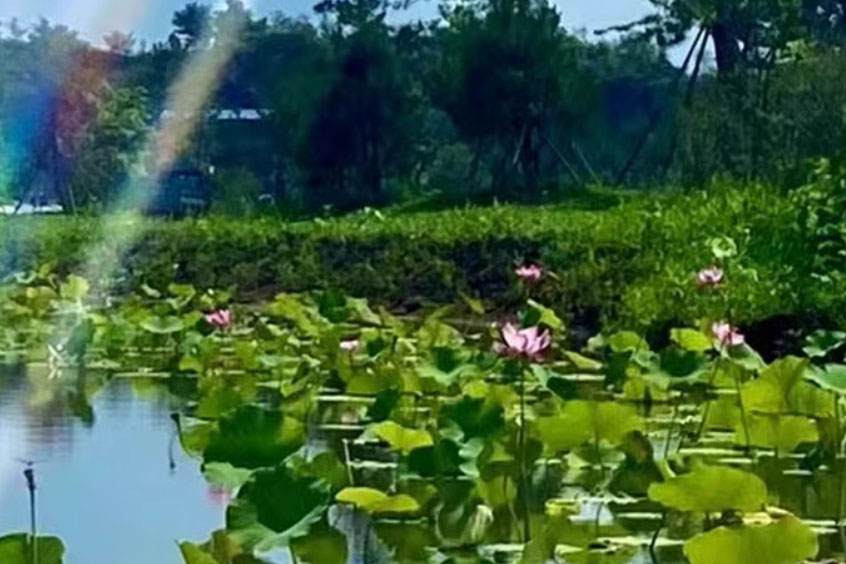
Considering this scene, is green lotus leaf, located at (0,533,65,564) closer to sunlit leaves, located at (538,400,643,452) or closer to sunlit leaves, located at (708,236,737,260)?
sunlit leaves, located at (538,400,643,452)

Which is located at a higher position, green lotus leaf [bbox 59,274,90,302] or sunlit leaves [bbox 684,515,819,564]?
sunlit leaves [bbox 684,515,819,564]

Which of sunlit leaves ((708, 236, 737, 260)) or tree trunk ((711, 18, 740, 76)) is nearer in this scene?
sunlit leaves ((708, 236, 737, 260))

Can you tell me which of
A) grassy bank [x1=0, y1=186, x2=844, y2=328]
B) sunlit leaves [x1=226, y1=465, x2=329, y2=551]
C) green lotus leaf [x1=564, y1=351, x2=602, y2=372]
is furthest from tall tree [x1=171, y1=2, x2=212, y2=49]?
sunlit leaves [x1=226, y1=465, x2=329, y2=551]

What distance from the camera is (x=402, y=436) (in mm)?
3381

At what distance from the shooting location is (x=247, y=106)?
33469 mm

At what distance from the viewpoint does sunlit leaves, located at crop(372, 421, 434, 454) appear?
3.35 metres

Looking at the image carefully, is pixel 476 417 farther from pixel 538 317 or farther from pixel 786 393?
pixel 538 317

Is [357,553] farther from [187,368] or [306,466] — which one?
[187,368]

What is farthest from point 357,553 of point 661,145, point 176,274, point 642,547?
point 661,145

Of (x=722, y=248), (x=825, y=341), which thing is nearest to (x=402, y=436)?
(x=825, y=341)

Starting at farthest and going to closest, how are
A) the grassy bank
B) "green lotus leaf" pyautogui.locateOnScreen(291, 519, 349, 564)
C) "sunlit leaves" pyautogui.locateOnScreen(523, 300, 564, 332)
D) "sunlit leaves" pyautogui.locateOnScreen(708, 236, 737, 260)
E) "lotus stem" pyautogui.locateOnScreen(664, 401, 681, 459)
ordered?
1. the grassy bank
2. "sunlit leaves" pyautogui.locateOnScreen(708, 236, 737, 260)
3. "sunlit leaves" pyautogui.locateOnScreen(523, 300, 564, 332)
4. "lotus stem" pyautogui.locateOnScreen(664, 401, 681, 459)
5. "green lotus leaf" pyautogui.locateOnScreen(291, 519, 349, 564)

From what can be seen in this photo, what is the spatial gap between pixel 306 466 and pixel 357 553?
251 mm

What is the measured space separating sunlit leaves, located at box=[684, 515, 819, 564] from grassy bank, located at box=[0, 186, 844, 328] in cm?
381

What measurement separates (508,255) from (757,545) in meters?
8.14
